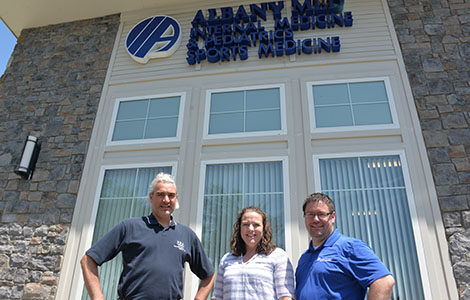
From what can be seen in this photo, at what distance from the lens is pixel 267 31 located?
17.2 feet

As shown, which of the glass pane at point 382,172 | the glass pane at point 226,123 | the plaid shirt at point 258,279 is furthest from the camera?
the glass pane at point 226,123

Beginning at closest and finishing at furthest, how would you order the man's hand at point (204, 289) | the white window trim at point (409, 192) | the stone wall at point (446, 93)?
the man's hand at point (204, 289)
the white window trim at point (409, 192)
the stone wall at point (446, 93)

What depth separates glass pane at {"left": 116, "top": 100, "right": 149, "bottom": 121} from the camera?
502 centimetres

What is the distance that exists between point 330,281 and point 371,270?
0.27 metres

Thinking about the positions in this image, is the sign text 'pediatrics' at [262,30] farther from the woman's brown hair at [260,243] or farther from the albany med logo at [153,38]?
the woman's brown hair at [260,243]

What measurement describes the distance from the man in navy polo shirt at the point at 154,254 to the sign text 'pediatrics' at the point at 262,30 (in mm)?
3236

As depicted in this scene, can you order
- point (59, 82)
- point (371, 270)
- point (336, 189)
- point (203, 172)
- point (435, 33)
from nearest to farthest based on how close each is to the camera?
point (371, 270) < point (336, 189) < point (203, 172) < point (435, 33) < point (59, 82)

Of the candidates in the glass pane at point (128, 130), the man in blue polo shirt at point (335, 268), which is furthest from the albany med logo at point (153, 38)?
the man in blue polo shirt at point (335, 268)

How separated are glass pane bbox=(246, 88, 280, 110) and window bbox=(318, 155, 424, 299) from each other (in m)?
1.17

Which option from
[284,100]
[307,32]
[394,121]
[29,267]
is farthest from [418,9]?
[29,267]

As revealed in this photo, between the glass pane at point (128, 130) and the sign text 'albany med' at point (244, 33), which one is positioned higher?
the sign text 'albany med' at point (244, 33)

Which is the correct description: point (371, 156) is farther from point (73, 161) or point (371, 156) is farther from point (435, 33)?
point (73, 161)

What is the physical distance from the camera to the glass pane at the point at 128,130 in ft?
16.0

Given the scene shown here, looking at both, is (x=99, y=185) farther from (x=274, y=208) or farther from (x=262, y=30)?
(x=262, y=30)
